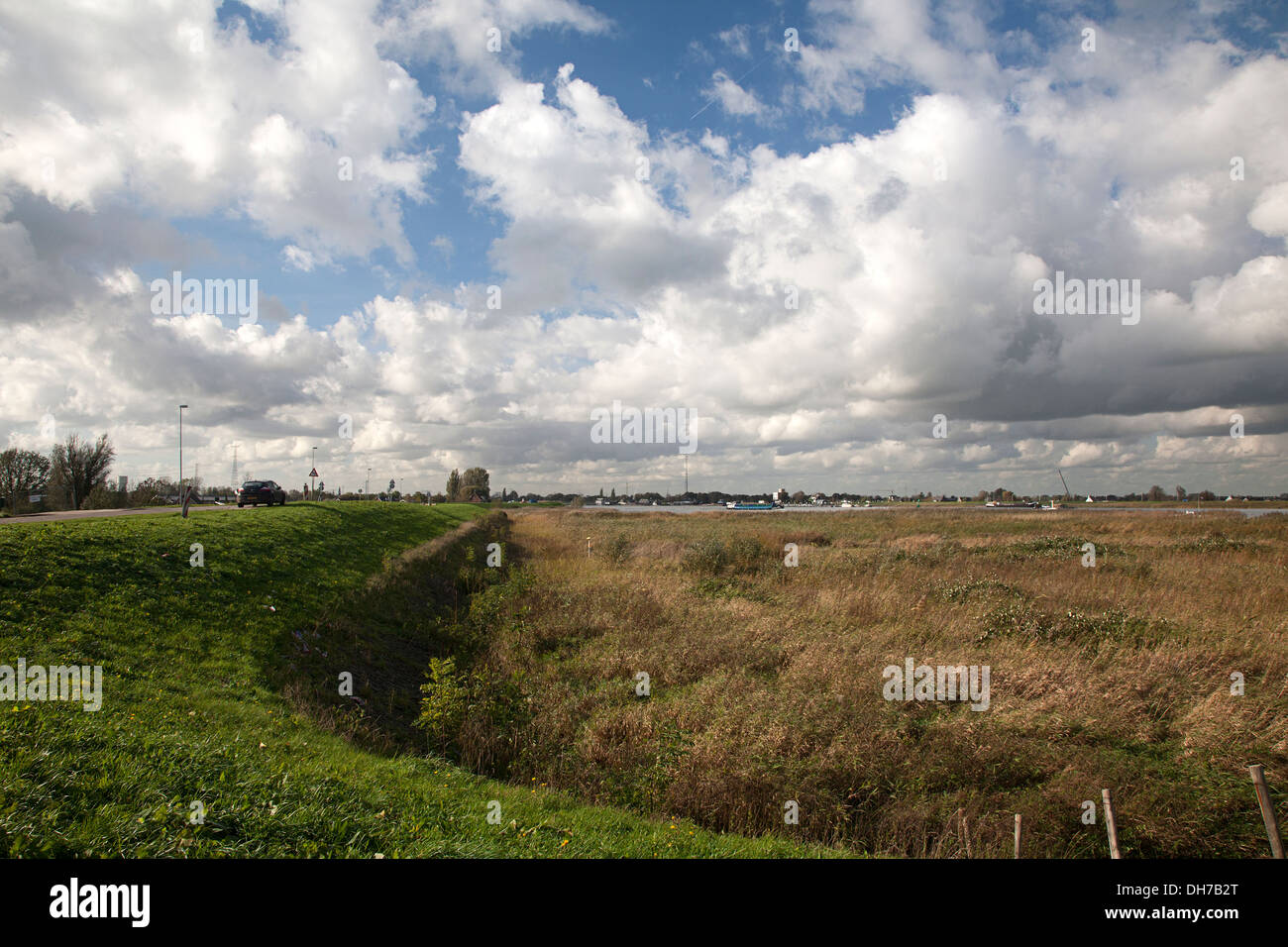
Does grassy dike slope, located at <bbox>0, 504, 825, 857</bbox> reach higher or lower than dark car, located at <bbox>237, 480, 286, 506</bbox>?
lower

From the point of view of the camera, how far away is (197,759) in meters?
6.02

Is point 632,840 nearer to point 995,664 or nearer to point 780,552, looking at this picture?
point 995,664

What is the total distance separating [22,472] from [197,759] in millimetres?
71684

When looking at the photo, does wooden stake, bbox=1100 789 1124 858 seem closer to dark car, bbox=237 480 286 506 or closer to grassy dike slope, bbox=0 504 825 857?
grassy dike slope, bbox=0 504 825 857

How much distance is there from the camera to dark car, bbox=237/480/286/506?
35.2 metres

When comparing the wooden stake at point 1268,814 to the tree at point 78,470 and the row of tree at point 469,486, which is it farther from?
the row of tree at point 469,486

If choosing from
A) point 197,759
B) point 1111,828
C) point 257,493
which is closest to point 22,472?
point 257,493

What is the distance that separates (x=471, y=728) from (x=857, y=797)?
255 inches

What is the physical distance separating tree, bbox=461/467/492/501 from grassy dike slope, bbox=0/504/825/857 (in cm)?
12118

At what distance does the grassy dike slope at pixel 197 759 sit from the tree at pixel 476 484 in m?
121

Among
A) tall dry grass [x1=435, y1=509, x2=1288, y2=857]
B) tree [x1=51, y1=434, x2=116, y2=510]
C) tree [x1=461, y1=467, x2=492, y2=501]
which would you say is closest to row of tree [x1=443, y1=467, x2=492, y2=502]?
tree [x1=461, y1=467, x2=492, y2=501]

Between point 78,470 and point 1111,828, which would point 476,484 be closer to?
point 78,470

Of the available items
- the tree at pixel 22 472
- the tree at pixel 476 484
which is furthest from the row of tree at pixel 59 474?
the tree at pixel 476 484
